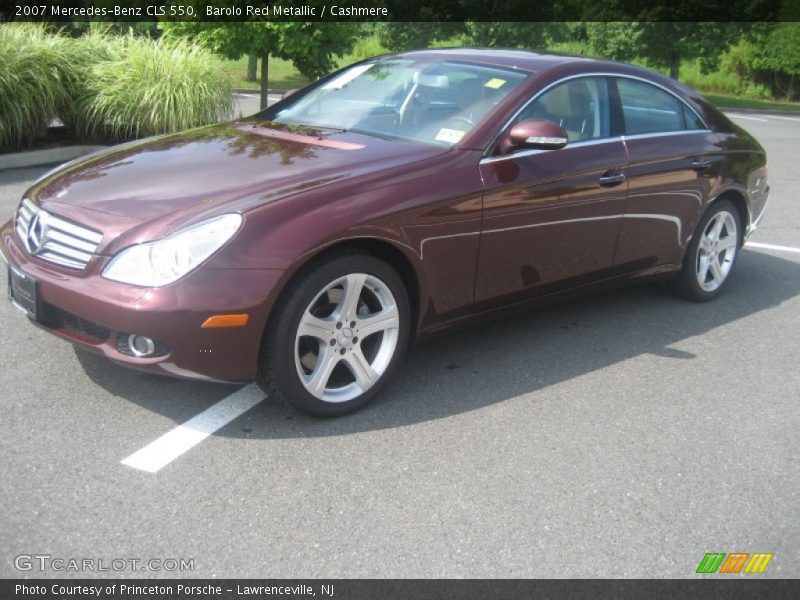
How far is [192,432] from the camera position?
375 centimetres

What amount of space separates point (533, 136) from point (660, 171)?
129cm

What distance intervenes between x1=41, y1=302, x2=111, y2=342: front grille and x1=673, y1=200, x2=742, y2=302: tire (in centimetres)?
373

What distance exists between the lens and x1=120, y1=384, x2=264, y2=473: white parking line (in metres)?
3.48

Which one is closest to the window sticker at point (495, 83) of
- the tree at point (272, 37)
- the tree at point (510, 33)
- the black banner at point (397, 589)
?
the black banner at point (397, 589)

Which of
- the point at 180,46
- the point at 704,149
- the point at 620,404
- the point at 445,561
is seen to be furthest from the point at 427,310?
the point at 180,46

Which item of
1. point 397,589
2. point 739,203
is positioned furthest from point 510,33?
point 397,589

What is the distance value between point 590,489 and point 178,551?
5.18 feet

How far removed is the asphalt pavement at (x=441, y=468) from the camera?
2994 millimetres

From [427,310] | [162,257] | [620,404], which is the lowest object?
[620,404]

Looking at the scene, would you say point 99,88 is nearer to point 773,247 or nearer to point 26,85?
point 26,85

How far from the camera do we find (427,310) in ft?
13.7

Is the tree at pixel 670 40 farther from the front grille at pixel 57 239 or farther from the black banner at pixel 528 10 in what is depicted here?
the front grille at pixel 57 239

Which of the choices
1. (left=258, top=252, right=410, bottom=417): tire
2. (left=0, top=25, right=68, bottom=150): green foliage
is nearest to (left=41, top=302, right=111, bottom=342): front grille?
(left=258, top=252, right=410, bottom=417): tire

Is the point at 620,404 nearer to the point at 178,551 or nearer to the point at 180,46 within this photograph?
the point at 178,551
